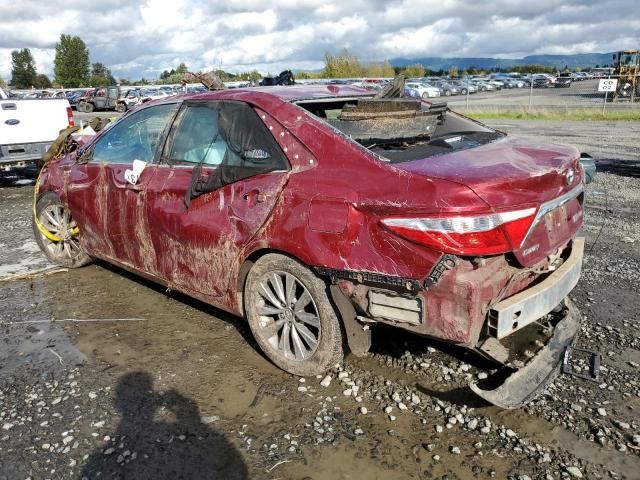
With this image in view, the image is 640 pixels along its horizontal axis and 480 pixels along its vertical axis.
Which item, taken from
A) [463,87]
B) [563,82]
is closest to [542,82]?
[563,82]

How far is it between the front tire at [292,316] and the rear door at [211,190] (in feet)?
0.85

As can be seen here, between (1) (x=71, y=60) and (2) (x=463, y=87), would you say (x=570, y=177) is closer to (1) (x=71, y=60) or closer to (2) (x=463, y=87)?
(2) (x=463, y=87)

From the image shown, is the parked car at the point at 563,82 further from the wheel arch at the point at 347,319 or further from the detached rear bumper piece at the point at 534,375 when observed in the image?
the wheel arch at the point at 347,319

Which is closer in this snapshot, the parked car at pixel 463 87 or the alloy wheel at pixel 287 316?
the alloy wheel at pixel 287 316

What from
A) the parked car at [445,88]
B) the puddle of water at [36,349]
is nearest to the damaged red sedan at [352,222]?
the puddle of water at [36,349]

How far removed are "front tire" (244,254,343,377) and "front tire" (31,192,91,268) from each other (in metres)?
2.71

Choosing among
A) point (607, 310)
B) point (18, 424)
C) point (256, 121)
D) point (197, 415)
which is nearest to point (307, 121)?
point (256, 121)

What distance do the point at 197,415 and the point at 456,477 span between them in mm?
1458

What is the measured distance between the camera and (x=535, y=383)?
9.68 feet

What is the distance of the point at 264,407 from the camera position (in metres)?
3.14

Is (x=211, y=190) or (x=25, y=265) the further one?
(x=25, y=265)

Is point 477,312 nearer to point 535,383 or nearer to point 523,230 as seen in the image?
point 523,230

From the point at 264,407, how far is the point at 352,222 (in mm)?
1221

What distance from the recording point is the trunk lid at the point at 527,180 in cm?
266
